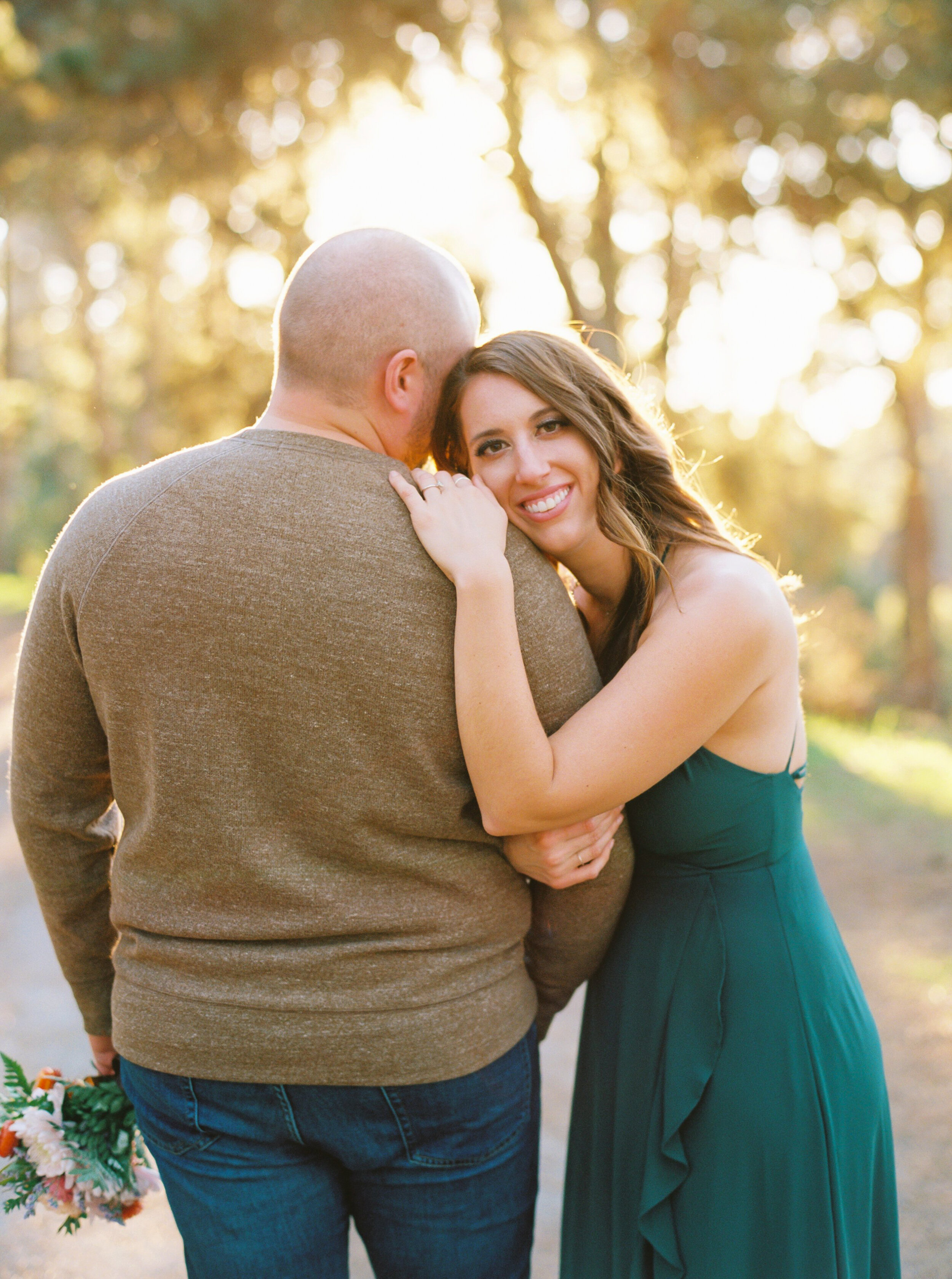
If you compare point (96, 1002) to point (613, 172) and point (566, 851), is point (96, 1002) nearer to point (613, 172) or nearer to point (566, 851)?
point (566, 851)

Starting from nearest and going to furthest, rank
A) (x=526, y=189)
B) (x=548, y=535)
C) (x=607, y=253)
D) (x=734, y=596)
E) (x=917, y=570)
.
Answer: (x=734, y=596) → (x=548, y=535) → (x=526, y=189) → (x=607, y=253) → (x=917, y=570)

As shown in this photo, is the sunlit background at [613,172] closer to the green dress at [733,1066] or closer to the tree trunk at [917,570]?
the tree trunk at [917,570]

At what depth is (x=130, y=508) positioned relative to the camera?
1.62 metres

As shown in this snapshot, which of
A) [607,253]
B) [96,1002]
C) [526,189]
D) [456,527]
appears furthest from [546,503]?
[607,253]

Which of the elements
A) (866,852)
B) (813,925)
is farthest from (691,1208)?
(866,852)

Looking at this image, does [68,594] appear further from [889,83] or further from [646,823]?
[889,83]

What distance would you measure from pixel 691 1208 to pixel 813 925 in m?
0.62

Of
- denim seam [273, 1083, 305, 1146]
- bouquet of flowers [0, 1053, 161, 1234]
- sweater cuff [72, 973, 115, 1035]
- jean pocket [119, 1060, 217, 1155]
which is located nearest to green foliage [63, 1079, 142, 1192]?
bouquet of flowers [0, 1053, 161, 1234]

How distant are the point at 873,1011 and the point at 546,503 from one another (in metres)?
3.58

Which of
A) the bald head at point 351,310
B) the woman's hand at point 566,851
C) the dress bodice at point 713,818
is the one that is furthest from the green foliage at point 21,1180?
the bald head at point 351,310

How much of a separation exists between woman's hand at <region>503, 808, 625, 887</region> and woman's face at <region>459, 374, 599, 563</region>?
0.64m

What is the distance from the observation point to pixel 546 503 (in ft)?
7.23

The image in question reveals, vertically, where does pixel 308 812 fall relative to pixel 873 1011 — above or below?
above

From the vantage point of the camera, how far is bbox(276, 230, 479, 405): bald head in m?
1.79
